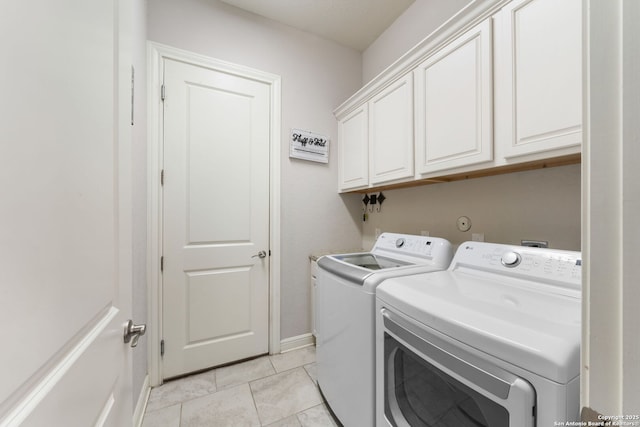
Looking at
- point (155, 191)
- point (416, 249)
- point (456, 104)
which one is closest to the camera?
point (456, 104)

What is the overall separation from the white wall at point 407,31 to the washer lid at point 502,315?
1808 millimetres

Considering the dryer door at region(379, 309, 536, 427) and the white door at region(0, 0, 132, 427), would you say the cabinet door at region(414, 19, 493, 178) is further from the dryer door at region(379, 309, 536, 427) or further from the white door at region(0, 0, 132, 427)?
the white door at region(0, 0, 132, 427)

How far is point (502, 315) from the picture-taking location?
2.40 ft

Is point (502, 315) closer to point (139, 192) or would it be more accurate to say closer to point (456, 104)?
point (456, 104)

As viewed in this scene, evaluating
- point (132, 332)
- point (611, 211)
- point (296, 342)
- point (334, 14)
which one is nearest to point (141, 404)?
point (296, 342)

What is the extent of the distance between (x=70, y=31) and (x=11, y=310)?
45cm

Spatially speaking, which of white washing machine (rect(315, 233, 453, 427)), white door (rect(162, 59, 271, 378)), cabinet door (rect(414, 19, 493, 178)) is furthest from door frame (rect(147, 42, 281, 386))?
cabinet door (rect(414, 19, 493, 178))

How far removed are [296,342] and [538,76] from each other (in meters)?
2.38

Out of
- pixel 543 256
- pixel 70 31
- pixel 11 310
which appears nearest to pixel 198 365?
pixel 11 310

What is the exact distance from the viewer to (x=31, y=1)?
1.06ft

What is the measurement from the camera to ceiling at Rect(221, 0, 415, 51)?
197 cm

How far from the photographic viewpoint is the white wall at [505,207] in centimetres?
118

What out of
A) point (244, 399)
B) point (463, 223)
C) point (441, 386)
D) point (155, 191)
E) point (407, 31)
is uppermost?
point (407, 31)

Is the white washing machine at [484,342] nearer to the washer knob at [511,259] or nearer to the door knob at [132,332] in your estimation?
the washer knob at [511,259]
